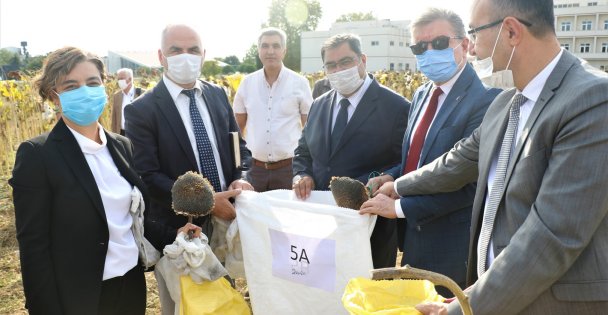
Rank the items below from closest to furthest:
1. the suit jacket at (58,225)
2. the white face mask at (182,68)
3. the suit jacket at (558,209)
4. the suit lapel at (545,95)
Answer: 1. the suit jacket at (558,209)
2. the suit lapel at (545,95)
3. the suit jacket at (58,225)
4. the white face mask at (182,68)

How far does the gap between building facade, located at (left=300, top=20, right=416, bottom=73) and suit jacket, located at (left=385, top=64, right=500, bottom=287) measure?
59724 millimetres

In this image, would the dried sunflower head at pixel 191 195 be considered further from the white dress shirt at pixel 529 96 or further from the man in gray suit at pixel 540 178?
the white dress shirt at pixel 529 96

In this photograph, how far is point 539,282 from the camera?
152 centimetres

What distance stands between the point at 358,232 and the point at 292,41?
2972 inches

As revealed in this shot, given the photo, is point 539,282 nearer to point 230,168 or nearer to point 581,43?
point 230,168

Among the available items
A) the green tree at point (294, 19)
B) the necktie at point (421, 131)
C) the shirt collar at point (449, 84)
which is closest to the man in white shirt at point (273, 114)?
the necktie at point (421, 131)

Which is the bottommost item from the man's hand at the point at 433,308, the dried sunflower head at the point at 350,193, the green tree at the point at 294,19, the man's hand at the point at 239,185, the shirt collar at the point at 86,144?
the man's hand at the point at 433,308

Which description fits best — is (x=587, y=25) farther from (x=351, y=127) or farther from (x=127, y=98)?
(x=351, y=127)

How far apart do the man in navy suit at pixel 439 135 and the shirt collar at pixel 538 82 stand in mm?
826

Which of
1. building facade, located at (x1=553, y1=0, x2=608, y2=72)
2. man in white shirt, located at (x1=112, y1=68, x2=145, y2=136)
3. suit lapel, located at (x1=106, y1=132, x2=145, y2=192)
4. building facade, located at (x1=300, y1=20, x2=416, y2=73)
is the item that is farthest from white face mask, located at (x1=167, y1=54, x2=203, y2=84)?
building facade, located at (x1=553, y1=0, x2=608, y2=72)

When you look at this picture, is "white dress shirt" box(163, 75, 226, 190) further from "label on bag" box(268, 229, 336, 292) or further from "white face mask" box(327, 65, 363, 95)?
"white face mask" box(327, 65, 363, 95)

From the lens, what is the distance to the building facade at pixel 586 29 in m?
54.1

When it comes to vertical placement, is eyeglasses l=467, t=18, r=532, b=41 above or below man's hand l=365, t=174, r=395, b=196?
above

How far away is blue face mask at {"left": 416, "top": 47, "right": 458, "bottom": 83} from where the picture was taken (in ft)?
9.16
